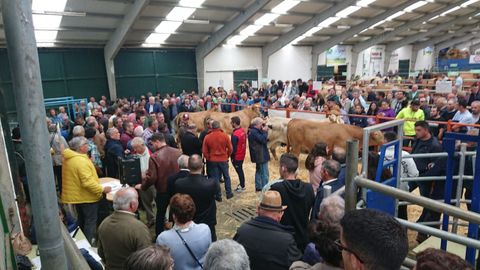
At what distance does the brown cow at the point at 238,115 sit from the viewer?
36.6ft

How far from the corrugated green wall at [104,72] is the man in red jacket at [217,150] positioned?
11.4 m

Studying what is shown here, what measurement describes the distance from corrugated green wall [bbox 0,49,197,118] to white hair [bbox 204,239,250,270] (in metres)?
14.9

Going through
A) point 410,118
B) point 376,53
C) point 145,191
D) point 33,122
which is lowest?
point 145,191

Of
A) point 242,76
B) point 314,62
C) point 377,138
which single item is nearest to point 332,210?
point 377,138

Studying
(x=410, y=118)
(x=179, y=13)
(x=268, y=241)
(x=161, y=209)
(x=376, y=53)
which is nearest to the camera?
(x=268, y=241)

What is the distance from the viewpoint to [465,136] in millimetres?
2848

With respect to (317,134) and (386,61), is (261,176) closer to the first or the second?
(317,134)

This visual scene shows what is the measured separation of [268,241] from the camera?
2.57 metres

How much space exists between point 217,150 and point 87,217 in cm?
255

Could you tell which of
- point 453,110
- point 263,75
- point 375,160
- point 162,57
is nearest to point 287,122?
point 453,110

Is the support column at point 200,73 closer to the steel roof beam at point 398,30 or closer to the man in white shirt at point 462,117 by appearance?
the man in white shirt at point 462,117

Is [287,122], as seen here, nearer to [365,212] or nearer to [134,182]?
[134,182]

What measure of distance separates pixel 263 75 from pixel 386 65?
14.8 m

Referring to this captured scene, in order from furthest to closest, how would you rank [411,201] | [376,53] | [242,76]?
[376,53], [242,76], [411,201]
